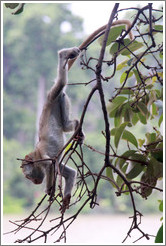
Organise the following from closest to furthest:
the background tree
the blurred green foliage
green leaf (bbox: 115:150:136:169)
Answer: the background tree < green leaf (bbox: 115:150:136:169) < the blurred green foliage

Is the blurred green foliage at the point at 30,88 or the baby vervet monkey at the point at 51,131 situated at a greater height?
the blurred green foliage at the point at 30,88

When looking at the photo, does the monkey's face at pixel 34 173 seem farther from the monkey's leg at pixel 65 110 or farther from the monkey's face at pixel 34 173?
the monkey's leg at pixel 65 110

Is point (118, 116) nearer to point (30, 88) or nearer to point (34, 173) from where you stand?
point (34, 173)

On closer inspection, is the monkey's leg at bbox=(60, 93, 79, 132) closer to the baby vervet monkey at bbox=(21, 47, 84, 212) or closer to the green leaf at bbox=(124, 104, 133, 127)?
the baby vervet monkey at bbox=(21, 47, 84, 212)

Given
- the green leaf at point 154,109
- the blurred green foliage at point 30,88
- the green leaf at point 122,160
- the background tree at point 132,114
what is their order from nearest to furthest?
the background tree at point 132,114, the green leaf at point 122,160, the green leaf at point 154,109, the blurred green foliage at point 30,88

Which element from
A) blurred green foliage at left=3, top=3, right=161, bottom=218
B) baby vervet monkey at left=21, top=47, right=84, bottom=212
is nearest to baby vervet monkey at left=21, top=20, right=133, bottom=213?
baby vervet monkey at left=21, top=47, right=84, bottom=212

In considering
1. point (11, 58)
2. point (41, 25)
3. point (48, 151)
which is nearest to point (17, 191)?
point (11, 58)

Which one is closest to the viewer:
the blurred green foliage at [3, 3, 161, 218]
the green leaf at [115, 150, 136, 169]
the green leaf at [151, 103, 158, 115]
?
the green leaf at [115, 150, 136, 169]

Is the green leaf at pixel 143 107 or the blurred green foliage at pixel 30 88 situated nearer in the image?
the green leaf at pixel 143 107

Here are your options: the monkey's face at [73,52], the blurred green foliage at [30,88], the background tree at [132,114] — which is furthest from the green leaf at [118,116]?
the blurred green foliage at [30,88]

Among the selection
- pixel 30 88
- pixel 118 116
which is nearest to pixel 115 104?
pixel 118 116

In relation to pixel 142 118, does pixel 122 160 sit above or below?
below

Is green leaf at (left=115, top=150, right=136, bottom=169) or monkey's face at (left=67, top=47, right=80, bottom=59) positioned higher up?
monkey's face at (left=67, top=47, right=80, bottom=59)

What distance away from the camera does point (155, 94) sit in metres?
0.72
